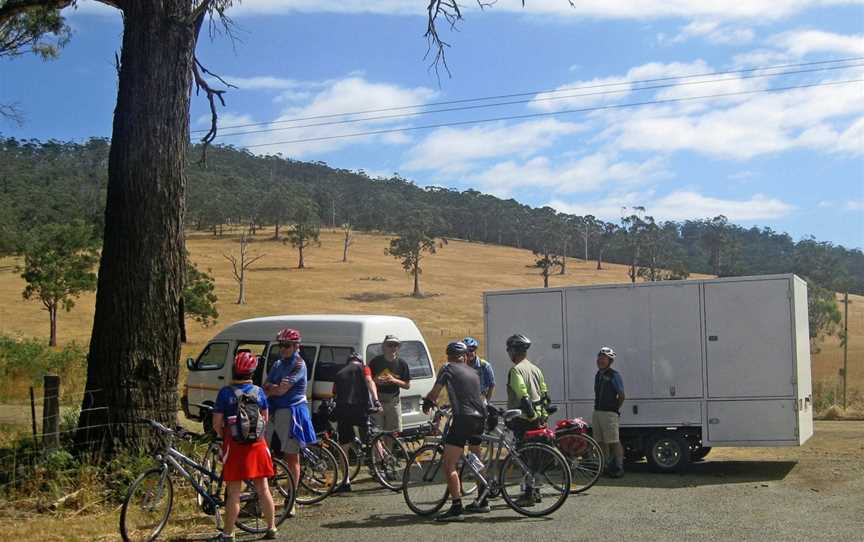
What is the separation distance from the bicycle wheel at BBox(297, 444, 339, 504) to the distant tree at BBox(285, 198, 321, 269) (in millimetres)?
84914

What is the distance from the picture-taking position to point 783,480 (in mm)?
11172

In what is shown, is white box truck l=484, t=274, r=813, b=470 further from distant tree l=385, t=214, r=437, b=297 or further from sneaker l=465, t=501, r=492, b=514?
distant tree l=385, t=214, r=437, b=297

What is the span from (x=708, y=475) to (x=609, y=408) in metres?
1.75

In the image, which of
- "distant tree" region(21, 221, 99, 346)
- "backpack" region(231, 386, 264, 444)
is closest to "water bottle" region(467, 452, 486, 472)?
"backpack" region(231, 386, 264, 444)

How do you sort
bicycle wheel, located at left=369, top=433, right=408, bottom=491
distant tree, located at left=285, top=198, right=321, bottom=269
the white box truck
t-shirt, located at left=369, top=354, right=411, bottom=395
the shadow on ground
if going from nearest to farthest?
bicycle wheel, located at left=369, top=433, right=408, bottom=491, the shadow on ground, t-shirt, located at left=369, top=354, right=411, bottom=395, the white box truck, distant tree, located at left=285, top=198, right=321, bottom=269

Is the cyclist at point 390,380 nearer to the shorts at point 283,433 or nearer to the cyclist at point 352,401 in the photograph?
the cyclist at point 352,401

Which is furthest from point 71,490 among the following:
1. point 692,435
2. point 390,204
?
point 390,204

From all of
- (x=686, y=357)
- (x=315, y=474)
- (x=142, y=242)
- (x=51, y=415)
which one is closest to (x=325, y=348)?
(x=315, y=474)

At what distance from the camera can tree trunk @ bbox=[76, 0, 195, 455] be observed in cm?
953

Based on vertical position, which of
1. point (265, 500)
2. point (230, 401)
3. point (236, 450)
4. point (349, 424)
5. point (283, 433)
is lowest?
point (265, 500)

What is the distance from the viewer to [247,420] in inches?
281

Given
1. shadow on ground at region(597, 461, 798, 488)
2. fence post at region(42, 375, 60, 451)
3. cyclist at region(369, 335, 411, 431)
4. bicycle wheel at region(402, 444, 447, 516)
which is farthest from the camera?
cyclist at region(369, 335, 411, 431)

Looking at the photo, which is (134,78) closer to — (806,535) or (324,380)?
(324,380)

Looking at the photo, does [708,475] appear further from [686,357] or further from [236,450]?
[236,450]
